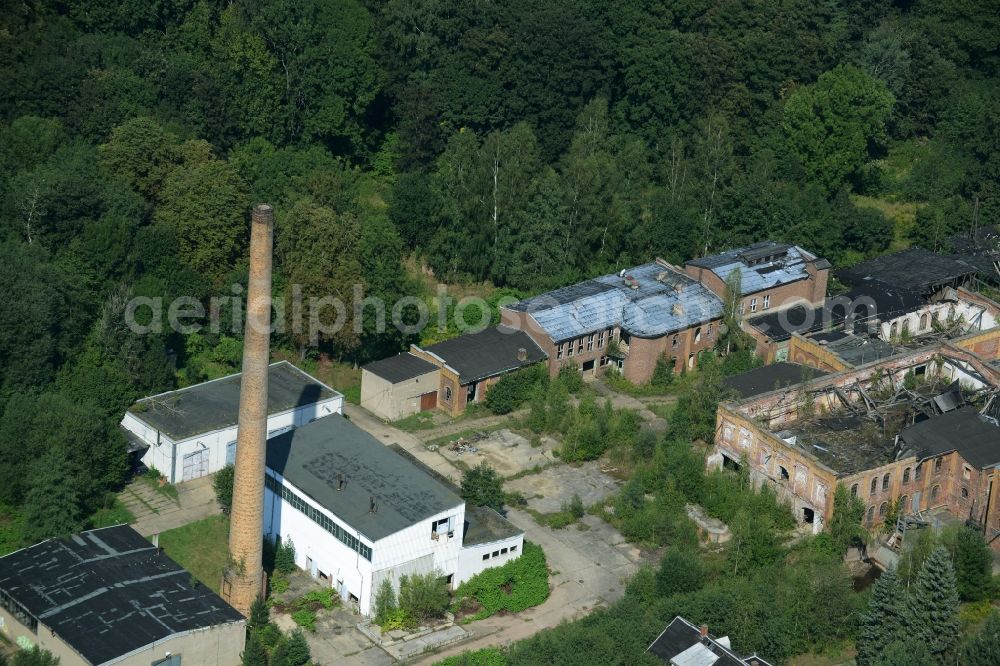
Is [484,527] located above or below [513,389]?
above

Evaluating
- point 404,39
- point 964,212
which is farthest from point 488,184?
point 964,212

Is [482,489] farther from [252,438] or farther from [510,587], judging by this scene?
[252,438]

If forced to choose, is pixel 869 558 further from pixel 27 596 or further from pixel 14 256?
pixel 14 256

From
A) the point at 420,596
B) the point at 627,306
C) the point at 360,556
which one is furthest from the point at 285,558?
the point at 627,306

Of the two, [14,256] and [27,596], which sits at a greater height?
[14,256]

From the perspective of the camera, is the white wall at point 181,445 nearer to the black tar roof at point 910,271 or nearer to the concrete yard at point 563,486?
the concrete yard at point 563,486

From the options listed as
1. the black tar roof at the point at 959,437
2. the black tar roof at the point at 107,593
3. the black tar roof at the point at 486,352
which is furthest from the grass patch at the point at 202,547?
the black tar roof at the point at 959,437

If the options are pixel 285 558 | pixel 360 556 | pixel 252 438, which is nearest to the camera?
pixel 252 438
